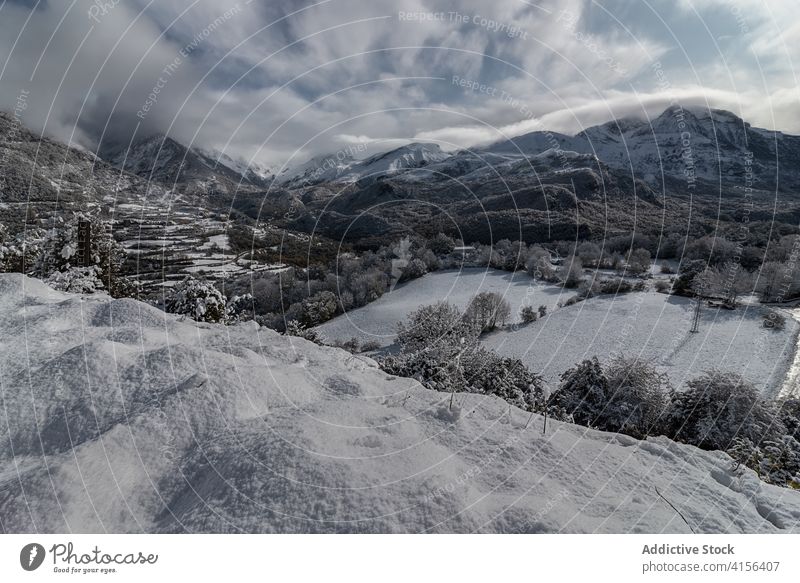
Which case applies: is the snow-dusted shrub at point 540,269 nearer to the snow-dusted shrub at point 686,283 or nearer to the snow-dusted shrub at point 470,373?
the snow-dusted shrub at point 686,283

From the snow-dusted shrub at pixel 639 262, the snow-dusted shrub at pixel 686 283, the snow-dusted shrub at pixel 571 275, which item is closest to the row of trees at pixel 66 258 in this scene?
the snow-dusted shrub at pixel 571 275

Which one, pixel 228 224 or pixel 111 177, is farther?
pixel 111 177

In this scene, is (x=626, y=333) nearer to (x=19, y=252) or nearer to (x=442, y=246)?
(x=19, y=252)

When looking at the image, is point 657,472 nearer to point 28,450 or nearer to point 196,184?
point 28,450

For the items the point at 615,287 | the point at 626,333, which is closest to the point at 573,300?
the point at 615,287
